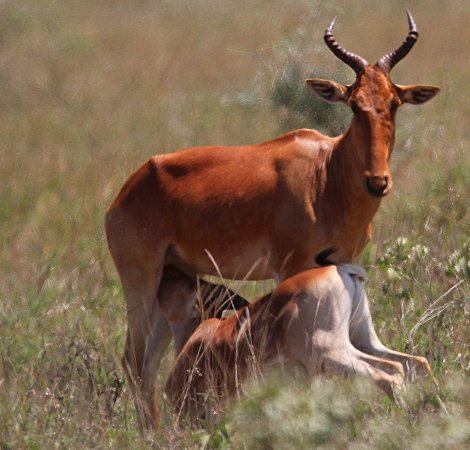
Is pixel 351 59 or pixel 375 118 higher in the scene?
pixel 351 59

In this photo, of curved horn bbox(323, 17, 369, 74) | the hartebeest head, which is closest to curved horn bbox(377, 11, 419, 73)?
the hartebeest head

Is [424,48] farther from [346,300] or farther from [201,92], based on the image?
[346,300]

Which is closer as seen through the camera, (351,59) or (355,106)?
(355,106)

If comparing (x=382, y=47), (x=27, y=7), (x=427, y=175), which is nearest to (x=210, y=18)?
(x=27, y=7)

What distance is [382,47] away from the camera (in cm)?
2239

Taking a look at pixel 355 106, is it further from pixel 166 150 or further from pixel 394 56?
pixel 166 150

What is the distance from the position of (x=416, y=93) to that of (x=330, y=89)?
51 centimetres

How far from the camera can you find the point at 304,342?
6.90 meters

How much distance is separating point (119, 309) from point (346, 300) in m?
3.28

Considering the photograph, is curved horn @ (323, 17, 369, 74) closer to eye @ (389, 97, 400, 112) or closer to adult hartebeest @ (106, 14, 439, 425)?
adult hartebeest @ (106, 14, 439, 425)

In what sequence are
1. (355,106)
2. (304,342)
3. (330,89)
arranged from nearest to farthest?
(304,342), (355,106), (330,89)

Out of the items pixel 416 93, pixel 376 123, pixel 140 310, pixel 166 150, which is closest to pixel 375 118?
pixel 376 123

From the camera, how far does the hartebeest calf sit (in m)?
6.73

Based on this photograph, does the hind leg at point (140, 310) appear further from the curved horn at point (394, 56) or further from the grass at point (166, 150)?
the curved horn at point (394, 56)
